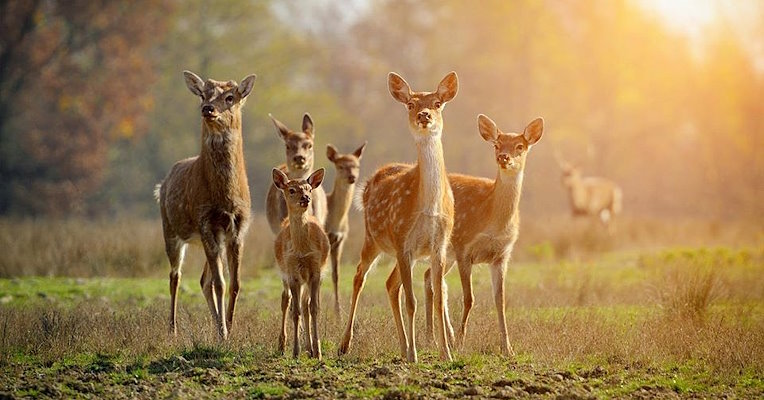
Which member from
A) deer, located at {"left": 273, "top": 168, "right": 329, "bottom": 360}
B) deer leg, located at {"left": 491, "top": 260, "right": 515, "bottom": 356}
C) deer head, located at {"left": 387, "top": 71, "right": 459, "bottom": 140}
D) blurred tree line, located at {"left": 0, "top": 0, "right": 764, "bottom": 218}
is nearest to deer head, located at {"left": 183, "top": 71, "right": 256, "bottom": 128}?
deer, located at {"left": 273, "top": 168, "right": 329, "bottom": 360}

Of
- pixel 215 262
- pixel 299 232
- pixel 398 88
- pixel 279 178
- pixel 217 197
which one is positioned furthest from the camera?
pixel 217 197

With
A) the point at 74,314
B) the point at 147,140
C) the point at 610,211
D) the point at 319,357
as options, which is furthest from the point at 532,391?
the point at 147,140

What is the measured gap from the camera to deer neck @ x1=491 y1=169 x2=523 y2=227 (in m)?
9.67

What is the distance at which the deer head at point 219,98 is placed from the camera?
10.1 m

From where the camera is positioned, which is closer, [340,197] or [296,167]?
[296,167]

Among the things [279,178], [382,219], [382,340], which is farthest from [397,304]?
[279,178]

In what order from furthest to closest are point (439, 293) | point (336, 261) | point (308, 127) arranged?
point (308, 127)
point (336, 261)
point (439, 293)

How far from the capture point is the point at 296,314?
8.84 m

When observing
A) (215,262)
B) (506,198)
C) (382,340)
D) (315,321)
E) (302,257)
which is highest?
(506,198)

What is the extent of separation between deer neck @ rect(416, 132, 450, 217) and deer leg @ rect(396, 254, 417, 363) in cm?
45

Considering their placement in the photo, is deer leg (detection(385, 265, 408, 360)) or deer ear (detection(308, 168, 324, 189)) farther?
deer ear (detection(308, 168, 324, 189))

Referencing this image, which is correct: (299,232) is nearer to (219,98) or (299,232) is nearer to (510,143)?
(219,98)

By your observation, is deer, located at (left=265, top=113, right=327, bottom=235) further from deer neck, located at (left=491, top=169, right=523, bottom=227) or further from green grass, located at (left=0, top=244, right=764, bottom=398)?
deer neck, located at (left=491, top=169, right=523, bottom=227)

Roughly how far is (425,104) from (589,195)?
1804cm
